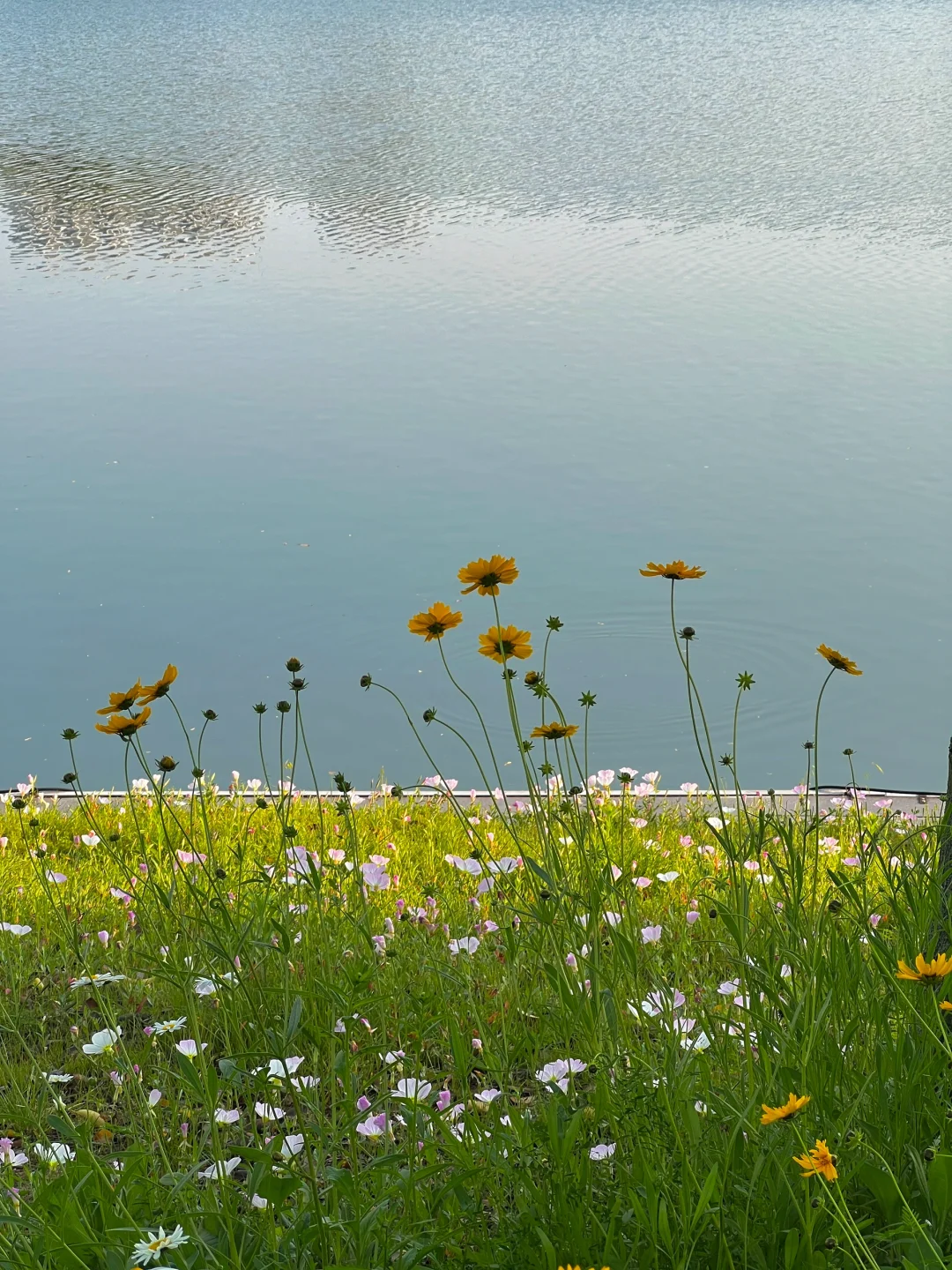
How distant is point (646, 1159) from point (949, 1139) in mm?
372

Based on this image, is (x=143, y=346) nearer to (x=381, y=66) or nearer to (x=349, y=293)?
(x=349, y=293)

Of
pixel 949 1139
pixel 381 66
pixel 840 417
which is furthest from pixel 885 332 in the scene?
pixel 381 66

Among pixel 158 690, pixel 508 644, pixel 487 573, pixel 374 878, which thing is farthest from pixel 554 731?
pixel 374 878

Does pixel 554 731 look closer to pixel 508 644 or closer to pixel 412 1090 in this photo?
pixel 508 644

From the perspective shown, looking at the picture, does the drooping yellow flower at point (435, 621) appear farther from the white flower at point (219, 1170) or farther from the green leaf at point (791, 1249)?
the green leaf at point (791, 1249)

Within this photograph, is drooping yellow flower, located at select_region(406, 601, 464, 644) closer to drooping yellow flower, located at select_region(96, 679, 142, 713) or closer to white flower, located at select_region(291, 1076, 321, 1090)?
drooping yellow flower, located at select_region(96, 679, 142, 713)

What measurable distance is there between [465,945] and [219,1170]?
101 cm

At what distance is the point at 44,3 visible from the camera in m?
33.6

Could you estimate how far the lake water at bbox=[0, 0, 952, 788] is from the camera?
5137 mm

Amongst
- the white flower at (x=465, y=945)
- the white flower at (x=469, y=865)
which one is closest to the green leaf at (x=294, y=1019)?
the white flower at (x=465, y=945)

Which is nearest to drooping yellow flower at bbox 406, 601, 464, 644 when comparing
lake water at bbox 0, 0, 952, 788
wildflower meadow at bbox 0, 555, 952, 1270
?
wildflower meadow at bbox 0, 555, 952, 1270

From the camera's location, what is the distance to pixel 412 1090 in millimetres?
1881

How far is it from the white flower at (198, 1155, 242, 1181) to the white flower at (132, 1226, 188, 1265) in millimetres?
111

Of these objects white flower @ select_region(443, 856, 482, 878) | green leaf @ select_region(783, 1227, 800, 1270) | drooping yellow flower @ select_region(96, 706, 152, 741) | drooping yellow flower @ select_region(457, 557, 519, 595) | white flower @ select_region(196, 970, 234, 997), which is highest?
drooping yellow flower @ select_region(457, 557, 519, 595)
